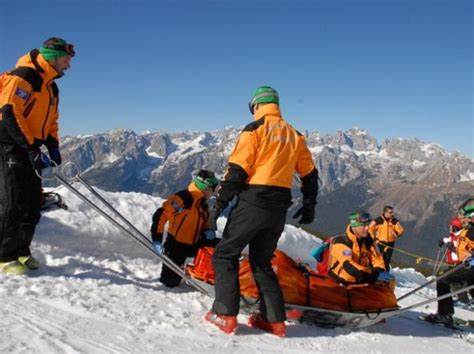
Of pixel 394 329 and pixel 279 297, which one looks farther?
pixel 394 329

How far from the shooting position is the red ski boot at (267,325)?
4.48 m

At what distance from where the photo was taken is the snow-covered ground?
11.7ft

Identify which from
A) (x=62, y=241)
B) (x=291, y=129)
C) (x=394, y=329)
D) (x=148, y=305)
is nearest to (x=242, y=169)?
(x=291, y=129)

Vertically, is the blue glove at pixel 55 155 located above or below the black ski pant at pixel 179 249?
above

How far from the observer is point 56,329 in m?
3.59

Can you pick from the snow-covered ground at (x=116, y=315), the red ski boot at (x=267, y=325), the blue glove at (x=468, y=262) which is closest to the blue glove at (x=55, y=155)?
the snow-covered ground at (x=116, y=315)

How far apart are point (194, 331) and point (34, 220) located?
8.44ft

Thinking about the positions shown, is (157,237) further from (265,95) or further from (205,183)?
(265,95)

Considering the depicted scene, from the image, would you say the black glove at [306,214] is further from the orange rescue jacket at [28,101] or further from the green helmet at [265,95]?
the orange rescue jacket at [28,101]

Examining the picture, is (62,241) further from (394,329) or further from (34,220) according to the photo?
(394,329)

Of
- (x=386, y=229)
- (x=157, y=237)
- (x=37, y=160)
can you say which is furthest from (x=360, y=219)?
(x=386, y=229)

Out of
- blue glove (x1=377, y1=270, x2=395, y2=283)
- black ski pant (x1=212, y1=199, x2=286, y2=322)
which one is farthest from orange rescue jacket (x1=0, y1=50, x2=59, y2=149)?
blue glove (x1=377, y1=270, x2=395, y2=283)

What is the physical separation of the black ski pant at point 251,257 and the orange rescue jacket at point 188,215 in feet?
5.72

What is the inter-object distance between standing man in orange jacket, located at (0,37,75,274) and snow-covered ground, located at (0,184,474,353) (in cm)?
55
